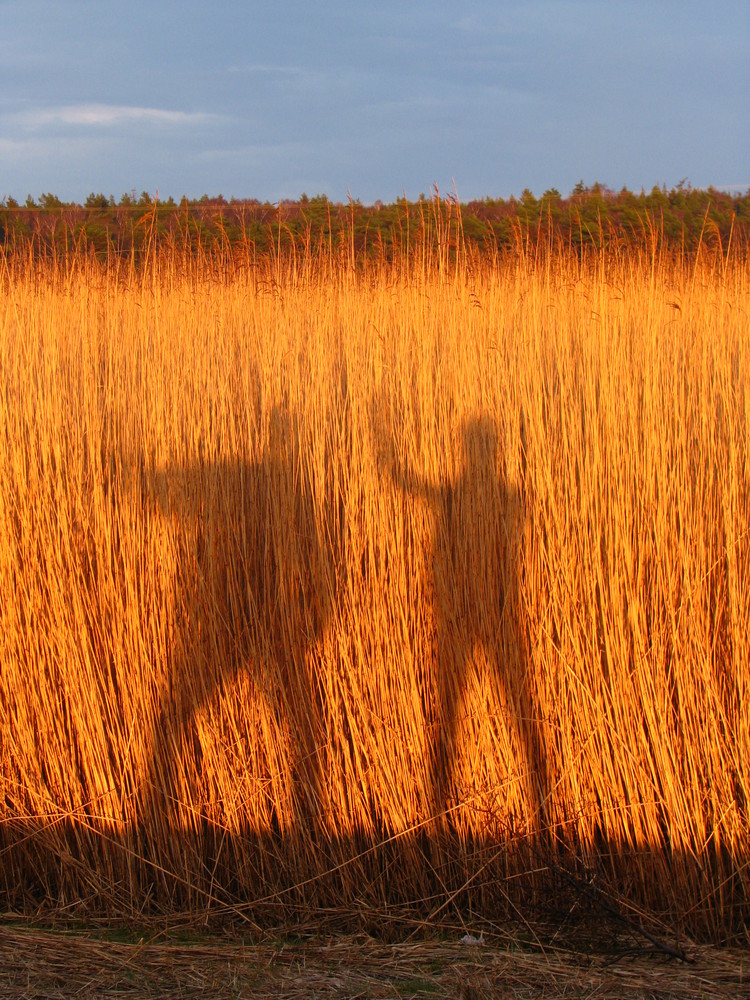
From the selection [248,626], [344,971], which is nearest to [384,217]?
[248,626]

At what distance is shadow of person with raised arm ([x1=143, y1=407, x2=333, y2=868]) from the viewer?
228 centimetres

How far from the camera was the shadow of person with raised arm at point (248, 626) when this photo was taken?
89.6 inches

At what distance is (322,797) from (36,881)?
867 mm

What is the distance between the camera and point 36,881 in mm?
2430

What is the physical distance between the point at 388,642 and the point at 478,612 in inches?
9.5

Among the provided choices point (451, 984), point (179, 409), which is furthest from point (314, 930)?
point (179, 409)

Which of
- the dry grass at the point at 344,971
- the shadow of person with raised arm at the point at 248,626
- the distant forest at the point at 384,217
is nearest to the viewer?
the dry grass at the point at 344,971

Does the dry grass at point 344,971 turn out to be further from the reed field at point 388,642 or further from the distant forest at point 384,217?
the distant forest at point 384,217

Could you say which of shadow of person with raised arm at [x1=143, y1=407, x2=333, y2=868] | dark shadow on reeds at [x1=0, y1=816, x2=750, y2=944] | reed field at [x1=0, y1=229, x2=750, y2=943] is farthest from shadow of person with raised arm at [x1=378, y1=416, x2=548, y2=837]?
shadow of person with raised arm at [x1=143, y1=407, x2=333, y2=868]

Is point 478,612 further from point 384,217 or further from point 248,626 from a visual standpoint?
point 384,217

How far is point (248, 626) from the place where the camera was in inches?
91.0

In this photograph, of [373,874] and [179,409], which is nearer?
[373,874]

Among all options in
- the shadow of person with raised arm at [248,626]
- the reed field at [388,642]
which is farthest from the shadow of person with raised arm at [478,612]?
the shadow of person with raised arm at [248,626]

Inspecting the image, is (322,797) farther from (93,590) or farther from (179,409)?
(179,409)
